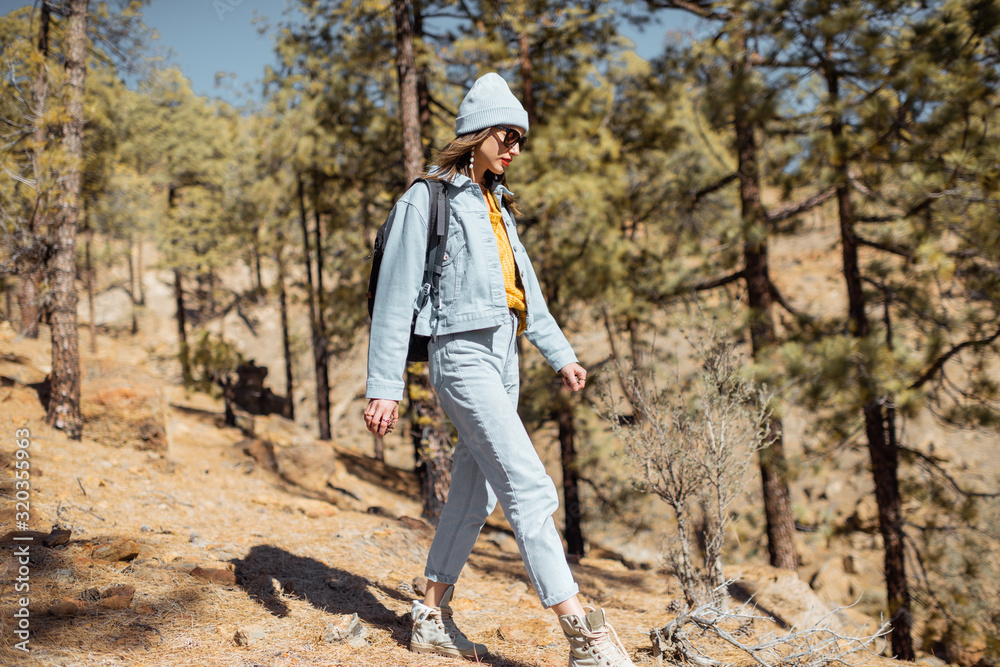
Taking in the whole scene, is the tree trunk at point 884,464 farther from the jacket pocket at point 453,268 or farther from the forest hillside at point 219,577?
the jacket pocket at point 453,268

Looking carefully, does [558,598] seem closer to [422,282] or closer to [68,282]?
[422,282]

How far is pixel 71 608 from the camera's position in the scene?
2217 mm

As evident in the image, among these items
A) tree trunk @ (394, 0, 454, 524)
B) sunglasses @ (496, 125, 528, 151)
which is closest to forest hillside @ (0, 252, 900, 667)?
tree trunk @ (394, 0, 454, 524)

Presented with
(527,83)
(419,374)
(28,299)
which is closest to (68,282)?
(28,299)

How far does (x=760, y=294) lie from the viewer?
7.21 metres

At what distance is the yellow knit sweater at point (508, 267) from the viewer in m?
2.27

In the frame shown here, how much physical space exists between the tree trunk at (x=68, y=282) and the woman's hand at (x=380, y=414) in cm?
592

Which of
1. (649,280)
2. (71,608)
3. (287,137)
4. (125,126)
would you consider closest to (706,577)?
(71,608)

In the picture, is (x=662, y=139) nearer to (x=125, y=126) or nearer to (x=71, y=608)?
(x=71, y=608)

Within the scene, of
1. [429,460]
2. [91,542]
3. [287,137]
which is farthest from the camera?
[287,137]

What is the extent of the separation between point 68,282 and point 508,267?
617 centimetres

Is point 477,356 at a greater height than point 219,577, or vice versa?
point 477,356

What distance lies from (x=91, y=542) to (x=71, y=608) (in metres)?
0.77

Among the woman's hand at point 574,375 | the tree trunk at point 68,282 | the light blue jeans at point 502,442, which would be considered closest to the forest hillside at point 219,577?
the tree trunk at point 68,282
